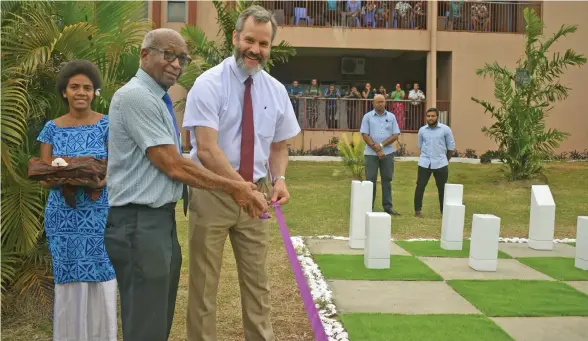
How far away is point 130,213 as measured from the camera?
3053 millimetres

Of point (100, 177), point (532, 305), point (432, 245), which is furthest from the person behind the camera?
point (432, 245)

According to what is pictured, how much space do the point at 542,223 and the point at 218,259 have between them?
19.2ft

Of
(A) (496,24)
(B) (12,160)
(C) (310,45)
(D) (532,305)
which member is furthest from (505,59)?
(B) (12,160)

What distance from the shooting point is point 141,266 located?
9.84ft

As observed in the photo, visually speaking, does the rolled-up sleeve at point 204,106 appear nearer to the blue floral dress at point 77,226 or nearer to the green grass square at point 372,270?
the blue floral dress at point 77,226

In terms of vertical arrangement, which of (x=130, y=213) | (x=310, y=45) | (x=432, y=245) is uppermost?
(x=310, y=45)

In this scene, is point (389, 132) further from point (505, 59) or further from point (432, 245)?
point (505, 59)

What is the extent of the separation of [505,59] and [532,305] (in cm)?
1929

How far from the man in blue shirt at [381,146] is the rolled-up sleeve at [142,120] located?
8.64 meters

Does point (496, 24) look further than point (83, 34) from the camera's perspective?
Yes

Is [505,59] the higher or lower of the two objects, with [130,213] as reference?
higher

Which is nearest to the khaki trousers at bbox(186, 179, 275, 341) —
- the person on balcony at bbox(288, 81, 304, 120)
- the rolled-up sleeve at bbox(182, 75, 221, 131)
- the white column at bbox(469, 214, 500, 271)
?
the rolled-up sleeve at bbox(182, 75, 221, 131)

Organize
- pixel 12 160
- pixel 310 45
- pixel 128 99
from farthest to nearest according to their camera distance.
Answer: pixel 310 45 → pixel 12 160 → pixel 128 99

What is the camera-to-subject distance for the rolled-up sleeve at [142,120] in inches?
117
